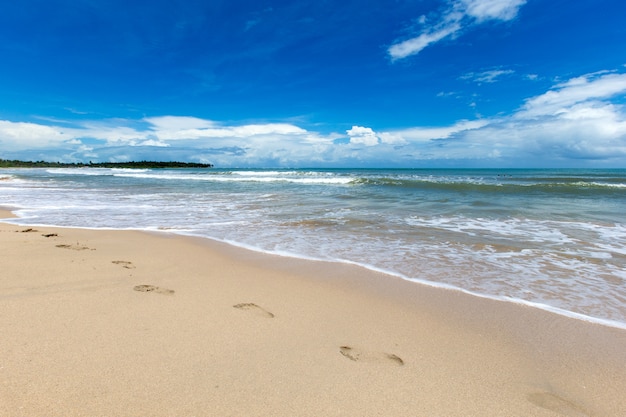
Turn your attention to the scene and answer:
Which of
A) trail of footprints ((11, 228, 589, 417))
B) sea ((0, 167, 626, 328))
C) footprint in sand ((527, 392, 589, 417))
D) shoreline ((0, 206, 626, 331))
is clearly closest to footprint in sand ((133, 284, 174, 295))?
trail of footprints ((11, 228, 589, 417))

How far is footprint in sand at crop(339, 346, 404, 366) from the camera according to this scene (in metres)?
2.48

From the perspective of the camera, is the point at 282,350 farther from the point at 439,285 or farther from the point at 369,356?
the point at 439,285

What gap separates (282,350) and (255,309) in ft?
2.77

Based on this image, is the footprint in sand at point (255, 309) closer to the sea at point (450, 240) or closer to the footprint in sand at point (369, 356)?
the footprint in sand at point (369, 356)

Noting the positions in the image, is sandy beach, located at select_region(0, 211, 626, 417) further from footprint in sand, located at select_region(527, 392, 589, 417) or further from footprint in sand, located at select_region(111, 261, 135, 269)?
footprint in sand, located at select_region(111, 261, 135, 269)

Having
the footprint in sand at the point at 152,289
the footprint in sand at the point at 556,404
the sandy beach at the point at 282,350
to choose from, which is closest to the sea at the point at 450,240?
the sandy beach at the point at 282,350

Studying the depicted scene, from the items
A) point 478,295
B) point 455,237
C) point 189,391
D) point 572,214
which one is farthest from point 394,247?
point 572,214

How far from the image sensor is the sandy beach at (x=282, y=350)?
6.55 feet

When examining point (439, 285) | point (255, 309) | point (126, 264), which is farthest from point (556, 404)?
point (126, 264)

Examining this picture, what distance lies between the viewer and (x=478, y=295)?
155 inches

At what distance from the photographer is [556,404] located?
2.09 metres

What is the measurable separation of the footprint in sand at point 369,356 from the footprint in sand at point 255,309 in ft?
2.84

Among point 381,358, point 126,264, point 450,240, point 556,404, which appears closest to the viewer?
point 556,404

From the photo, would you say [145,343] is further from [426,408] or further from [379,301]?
[379,301]
